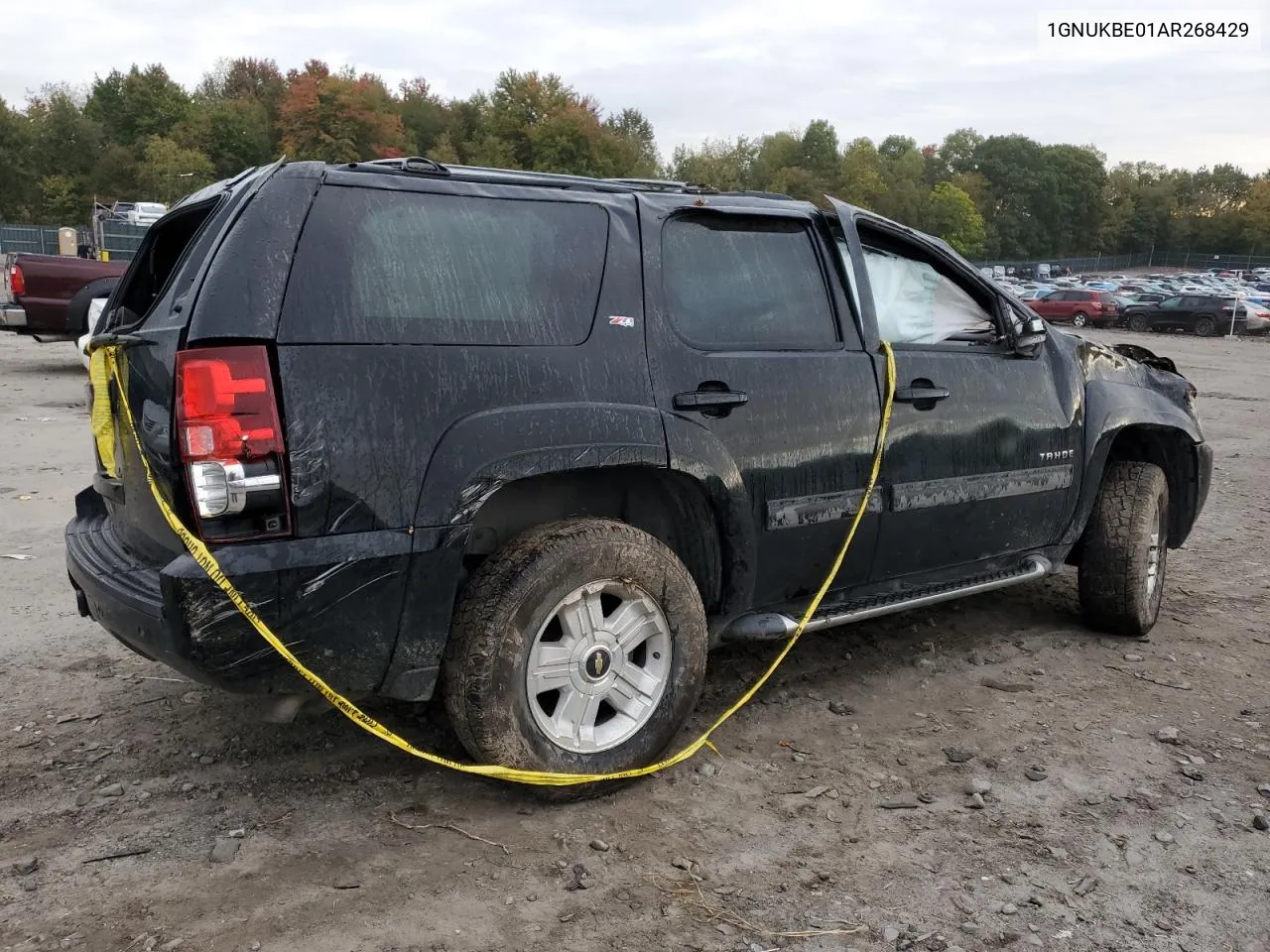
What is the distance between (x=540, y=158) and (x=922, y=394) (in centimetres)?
7245

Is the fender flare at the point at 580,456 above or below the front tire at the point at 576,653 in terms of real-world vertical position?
above

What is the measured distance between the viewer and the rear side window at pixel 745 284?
3436mm

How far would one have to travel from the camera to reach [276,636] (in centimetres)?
266

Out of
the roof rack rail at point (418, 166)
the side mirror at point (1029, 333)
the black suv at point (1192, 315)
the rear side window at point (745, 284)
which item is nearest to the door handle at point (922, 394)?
the rear side window at point (745, 284)

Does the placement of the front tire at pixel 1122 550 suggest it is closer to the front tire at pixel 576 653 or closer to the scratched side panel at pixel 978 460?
the scratched side panel at pixel 978 460

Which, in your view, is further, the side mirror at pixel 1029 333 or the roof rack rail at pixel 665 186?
the side mirror at pixel 1029 333

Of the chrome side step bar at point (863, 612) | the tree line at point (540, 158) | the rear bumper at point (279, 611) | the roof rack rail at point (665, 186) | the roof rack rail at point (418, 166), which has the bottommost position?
the chrome side step bar at point (863, 612)

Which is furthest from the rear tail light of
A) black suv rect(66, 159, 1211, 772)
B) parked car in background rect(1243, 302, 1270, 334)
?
parked car in background rect(1243, 302, 1270, 334)

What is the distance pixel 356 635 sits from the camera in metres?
2.76

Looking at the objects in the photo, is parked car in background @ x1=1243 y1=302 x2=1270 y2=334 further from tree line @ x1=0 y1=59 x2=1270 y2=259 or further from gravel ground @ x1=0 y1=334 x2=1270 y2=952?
gravel ground @ x1=0 y1=334 x2=1270 y2=952

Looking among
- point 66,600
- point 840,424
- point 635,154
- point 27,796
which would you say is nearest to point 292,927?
point 27,796

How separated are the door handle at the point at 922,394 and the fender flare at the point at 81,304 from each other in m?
10.9

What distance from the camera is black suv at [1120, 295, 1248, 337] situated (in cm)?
3450

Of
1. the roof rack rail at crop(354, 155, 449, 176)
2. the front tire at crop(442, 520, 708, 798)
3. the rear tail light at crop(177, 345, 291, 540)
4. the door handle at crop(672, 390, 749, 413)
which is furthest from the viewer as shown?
the door handle at crop(672, 390, 749, 413)
